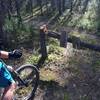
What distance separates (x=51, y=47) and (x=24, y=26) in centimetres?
173

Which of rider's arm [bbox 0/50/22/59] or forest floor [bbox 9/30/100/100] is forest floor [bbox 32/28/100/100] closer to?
forest floor [bbox 9/30/100/100]

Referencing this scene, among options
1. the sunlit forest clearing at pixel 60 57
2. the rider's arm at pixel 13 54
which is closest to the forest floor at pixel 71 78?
the sunlit forest clearing at pixel 60 57

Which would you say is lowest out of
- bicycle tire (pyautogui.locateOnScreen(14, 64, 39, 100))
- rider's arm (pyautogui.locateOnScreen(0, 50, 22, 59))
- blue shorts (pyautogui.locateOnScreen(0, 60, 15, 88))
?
bicycle tire (pyautogui.locateOnScreen(14, 64, 39, 100))

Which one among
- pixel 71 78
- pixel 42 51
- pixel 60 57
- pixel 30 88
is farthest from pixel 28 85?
pixel 60 57

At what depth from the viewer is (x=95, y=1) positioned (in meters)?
16.7

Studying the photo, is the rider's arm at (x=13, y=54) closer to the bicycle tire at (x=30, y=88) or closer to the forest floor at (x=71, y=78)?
the bicycle tire at (x=30, y=88)

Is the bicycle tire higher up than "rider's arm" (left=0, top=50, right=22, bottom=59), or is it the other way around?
"rider's arm" (left=0, top=50, right=22, bottom=59)

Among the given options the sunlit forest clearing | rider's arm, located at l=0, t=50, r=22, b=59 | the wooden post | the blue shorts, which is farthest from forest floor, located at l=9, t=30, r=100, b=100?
rider's arm, located at l=0, t=50, r=22, b=59

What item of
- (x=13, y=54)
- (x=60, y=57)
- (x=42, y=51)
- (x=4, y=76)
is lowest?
(x=60, y=57)

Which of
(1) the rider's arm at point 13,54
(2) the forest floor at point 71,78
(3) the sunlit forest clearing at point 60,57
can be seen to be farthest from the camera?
(3) the sunlit forest clearing at point 60,57

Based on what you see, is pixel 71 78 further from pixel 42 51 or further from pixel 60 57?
pixel 42 51

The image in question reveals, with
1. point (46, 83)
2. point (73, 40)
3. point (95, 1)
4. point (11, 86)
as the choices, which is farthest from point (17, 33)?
point (95, 1)

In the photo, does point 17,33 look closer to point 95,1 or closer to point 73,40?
point 73,40

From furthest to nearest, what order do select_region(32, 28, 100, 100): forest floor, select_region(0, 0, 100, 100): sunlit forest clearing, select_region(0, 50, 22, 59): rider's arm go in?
select_region(0, 0, 100, 100): sunlit forest clearing → select_region(32, 28, 100, 100): forest floor → select_region(0, 50, 22, 59): rider's arm
